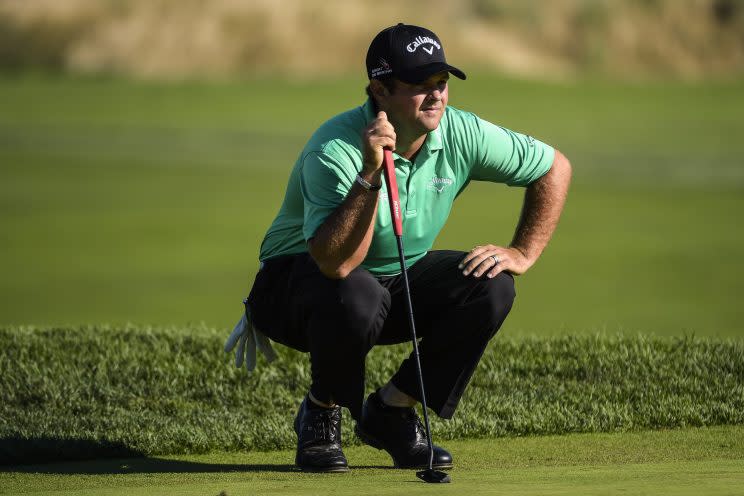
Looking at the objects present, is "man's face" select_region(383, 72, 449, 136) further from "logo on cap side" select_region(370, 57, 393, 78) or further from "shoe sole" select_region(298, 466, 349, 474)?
"shoe sole" select_region(298, 466, 349, 474)

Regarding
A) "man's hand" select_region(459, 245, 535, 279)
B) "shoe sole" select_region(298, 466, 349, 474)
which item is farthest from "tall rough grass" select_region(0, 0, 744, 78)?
"shoe sole" select_region(298, 466, 349, 474)

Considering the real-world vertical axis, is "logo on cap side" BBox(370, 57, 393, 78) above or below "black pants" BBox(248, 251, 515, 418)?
above

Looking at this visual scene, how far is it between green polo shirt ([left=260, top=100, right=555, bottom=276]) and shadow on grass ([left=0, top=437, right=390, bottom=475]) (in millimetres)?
731

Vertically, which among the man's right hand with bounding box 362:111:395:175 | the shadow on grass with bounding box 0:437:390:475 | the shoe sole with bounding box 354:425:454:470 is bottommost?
the shadow on grass with bounding box 0:437:390:475

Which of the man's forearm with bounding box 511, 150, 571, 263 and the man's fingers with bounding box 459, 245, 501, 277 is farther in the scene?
the man's forearm with bounding box 511, 150, 571, 263

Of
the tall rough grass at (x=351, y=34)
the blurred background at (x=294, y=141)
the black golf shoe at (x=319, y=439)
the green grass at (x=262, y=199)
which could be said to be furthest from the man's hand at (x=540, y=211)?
the tall rough grass at (x=351, y=34)

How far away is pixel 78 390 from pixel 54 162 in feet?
51.9

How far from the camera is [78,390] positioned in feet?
18.6

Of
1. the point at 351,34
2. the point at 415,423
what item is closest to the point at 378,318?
the point at 415,423

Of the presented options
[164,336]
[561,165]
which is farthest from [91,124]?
[561,165]

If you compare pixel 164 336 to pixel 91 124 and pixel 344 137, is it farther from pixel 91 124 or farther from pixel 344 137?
pixel 91 124

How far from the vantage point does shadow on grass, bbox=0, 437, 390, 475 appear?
4.49 meters

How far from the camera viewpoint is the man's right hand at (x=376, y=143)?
407 centimetres

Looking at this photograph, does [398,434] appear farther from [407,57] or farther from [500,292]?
[407,57]
